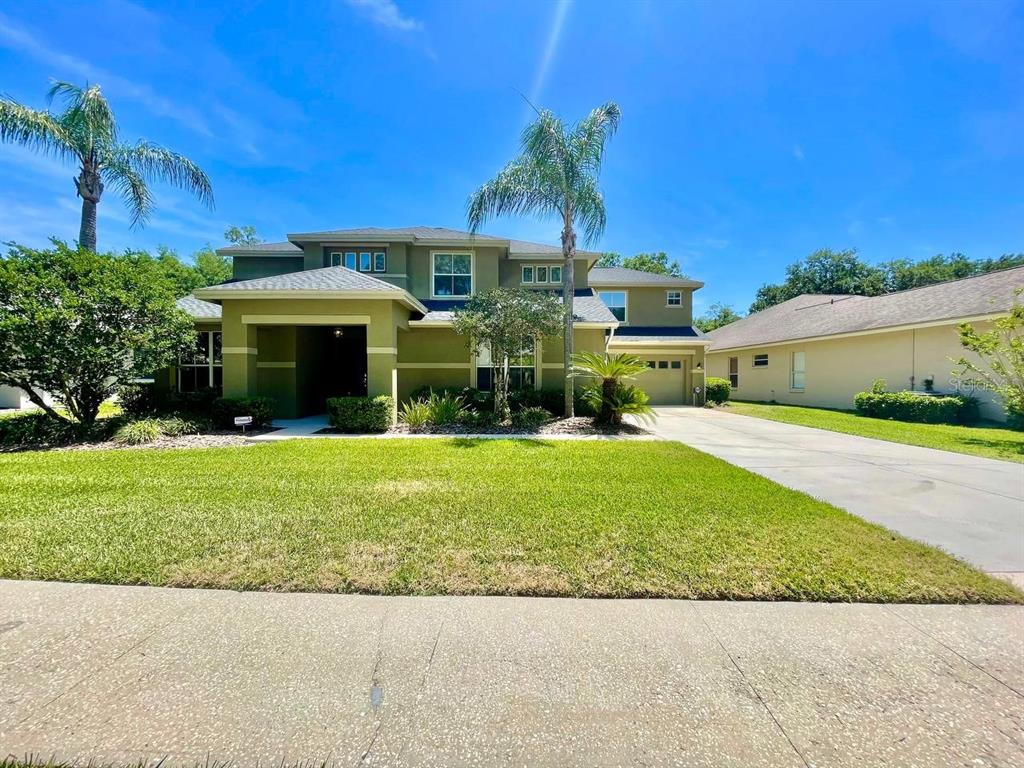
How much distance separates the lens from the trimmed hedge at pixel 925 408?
13.0 metres

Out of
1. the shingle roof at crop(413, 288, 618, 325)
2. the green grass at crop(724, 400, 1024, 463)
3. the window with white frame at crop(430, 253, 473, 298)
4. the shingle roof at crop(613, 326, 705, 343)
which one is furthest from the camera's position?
the shingle roof at crop(613, 326, 705, 343)

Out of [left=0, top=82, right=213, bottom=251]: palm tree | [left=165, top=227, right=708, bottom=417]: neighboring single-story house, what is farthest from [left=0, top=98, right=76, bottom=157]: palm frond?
[left=165, top=227, right=708, bottom=417]: neighboring single-story house

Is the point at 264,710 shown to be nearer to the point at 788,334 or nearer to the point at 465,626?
the point at 465,626

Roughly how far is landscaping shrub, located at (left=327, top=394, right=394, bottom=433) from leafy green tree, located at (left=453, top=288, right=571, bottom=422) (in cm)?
305

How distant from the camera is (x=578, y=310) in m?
14.3

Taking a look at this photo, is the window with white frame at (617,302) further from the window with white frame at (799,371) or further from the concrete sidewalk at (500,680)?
the concrete sidewalk at (500,680)

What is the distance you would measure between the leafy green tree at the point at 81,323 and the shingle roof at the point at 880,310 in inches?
930

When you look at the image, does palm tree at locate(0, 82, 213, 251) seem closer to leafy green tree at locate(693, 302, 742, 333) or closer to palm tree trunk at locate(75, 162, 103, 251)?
palm tree trunk at locate(75, 162, 103, 251)

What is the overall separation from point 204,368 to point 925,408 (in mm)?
23580

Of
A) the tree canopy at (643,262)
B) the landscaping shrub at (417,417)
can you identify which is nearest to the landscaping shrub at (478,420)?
the landscaping shrub at (417,417)

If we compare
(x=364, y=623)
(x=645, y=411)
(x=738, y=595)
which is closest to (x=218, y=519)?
(x=364, y=623)

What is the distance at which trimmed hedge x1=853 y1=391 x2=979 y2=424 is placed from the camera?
13000 mm

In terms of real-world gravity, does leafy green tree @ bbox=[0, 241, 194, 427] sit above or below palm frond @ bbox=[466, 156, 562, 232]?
below

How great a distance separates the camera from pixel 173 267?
1189 inches
